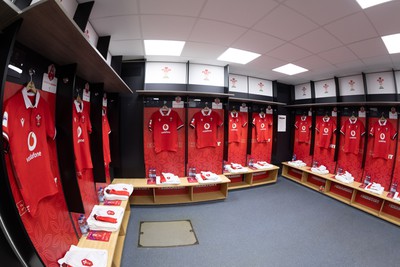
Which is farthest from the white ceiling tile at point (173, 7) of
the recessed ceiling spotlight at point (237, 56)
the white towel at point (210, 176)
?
the white towel at point (210, 176)

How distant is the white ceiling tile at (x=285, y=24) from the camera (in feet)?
5.89

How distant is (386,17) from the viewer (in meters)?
1.75

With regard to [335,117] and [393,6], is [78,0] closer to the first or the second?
[393,6]

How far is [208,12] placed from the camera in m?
1.81

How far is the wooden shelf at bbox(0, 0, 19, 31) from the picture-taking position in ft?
2.01

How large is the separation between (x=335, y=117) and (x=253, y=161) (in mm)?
2361

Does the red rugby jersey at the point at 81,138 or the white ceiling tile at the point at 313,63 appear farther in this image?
the white ceiling tile at the point at 313,63

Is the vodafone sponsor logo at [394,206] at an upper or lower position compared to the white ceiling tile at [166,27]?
lower

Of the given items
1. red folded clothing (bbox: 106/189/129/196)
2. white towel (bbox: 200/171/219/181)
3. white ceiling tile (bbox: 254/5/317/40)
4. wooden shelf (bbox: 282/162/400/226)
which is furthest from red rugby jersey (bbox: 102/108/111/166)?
wooden shelf (bbox: 282/162/400/226)

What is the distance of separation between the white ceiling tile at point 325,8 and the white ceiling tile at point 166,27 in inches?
Result: 45.3

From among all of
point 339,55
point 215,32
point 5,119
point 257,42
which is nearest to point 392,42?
point 339,55

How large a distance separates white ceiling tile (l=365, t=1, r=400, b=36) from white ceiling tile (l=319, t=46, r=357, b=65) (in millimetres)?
538

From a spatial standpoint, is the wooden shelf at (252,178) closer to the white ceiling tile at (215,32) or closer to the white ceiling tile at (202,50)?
the white ceiling tile at (202,50)

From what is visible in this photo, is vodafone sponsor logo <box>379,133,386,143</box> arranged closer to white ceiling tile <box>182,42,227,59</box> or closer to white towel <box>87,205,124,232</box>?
white ceiling tile <box>182,42,227,59</box>
